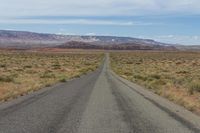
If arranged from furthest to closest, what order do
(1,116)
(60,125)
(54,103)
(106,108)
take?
(54,103), (106,108), (1,116), (60,125)

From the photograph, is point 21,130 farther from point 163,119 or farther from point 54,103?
point 54,103

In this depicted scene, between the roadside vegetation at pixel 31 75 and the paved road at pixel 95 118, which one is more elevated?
the paved road at pixel 95 118

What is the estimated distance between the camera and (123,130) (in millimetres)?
10469

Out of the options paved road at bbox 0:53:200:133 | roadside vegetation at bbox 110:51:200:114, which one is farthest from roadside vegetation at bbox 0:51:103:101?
roadside vegetation at bbox 110:51:200:114

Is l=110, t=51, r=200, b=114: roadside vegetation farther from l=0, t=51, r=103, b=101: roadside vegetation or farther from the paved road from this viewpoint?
l=0, t=51, r=103, b=101: roadside vegetation

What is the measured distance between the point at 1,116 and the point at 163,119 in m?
4.98

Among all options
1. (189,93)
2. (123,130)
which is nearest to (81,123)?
(123,130)

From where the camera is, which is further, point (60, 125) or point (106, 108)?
point (106, 108)

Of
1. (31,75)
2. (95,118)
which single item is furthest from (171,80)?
(95,118)

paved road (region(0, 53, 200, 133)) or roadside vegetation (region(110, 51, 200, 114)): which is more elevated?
paved road (region(0, 53, 200, 133))

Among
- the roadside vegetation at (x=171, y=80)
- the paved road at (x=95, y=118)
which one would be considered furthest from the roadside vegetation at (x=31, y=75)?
the roadside vegetation at (x=171, y=80)

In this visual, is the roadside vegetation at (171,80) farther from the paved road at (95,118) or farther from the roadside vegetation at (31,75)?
the roadside vegetation at (31,75)

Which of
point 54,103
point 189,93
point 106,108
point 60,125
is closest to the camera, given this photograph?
point 60,125

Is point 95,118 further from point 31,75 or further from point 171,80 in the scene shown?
point 31,75
